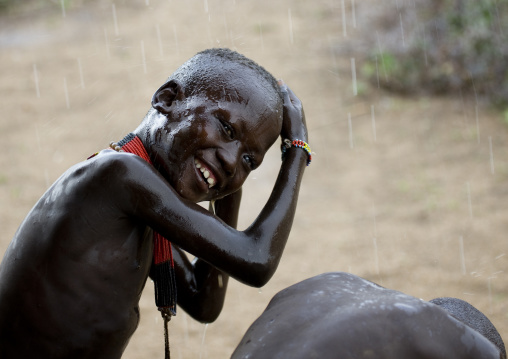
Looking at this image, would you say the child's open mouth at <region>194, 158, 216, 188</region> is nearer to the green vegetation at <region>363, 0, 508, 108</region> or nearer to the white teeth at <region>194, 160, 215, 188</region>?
the white teeth at <region>194, 160, 215, 188</region>

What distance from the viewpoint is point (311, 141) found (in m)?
7.86

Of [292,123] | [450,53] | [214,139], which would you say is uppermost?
[214,139]

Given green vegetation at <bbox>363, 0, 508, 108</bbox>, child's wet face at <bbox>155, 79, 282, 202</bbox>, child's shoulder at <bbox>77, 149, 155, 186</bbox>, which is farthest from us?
green vegetation at <bbox>363, 0, 508, 108</bbox>

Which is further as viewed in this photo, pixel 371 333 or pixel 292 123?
pixel 292 123

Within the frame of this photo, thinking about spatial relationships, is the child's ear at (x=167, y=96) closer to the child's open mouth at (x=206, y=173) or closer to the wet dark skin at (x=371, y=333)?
the child's open mouth at (x=206, y=173)

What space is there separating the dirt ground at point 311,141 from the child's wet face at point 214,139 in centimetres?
248

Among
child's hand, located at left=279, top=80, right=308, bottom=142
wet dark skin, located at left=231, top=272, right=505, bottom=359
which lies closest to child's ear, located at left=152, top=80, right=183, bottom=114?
child's hand, located at left=279, top=80, right=308, bottom=142

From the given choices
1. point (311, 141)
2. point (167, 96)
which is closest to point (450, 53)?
point (311, 141)

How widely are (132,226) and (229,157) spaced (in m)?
0.37

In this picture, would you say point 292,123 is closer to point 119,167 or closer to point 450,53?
point 119,167

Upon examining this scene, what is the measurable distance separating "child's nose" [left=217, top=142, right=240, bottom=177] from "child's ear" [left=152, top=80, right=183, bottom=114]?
25 cm

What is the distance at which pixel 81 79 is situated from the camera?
946 cm

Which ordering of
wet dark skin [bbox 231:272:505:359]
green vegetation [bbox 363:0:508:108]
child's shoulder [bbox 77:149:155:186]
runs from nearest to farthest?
wet dark skin [bbox 231:272:505:359] < child's shoulder [bbox 77:149:155:186] < green vegetation [bbox 363:0:508:108]

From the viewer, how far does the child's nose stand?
215cm
